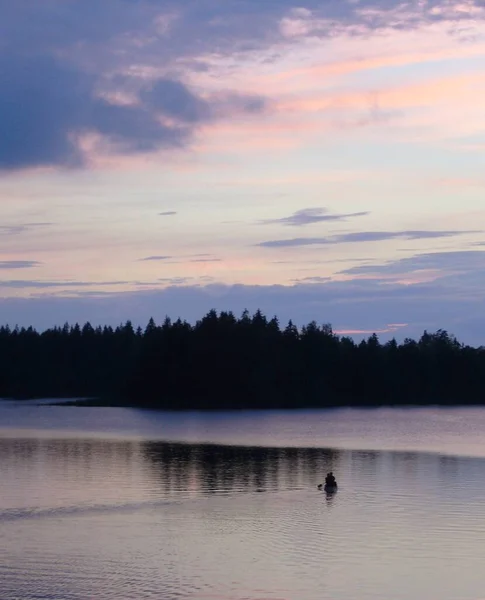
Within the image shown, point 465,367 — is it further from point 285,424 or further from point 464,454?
point 464,454

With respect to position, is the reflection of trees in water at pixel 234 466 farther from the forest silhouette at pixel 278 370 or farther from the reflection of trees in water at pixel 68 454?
the forest silhouette at pixel 278 370

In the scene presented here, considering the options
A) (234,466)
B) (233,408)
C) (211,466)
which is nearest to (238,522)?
(211,466)

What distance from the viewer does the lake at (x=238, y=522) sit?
28500 mm

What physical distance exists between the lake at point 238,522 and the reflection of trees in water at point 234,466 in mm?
151

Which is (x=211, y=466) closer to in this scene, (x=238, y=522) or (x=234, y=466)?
(x=234, y=466)

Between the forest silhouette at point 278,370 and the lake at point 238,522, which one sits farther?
the forest silhouette at point 278,370

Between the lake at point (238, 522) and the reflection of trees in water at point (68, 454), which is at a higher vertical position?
the reflection of trees in water at point (68, 454)

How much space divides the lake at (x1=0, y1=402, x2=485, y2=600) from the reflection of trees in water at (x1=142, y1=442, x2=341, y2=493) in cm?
15

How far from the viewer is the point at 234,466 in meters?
59.5

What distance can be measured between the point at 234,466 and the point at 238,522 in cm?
2104

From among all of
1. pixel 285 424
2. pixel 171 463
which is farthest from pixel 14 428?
pixel 171 463

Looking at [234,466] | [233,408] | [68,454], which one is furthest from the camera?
[233,408]

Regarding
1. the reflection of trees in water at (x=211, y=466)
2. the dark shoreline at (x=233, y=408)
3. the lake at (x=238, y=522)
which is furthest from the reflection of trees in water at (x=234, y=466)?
the dark shoreline at (x=233, y=408)

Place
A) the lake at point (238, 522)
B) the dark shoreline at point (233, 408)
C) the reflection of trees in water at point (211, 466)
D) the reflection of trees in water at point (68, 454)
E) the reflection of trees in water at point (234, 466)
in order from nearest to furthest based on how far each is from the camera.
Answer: the lake at point (238, 522) < the reflection of trees in water at point (234, 466) < the reflection of trees in water at point (211, 466) < the reflection of trees in water at point (68, 454) < the dark shoreline at point (233, 408)
